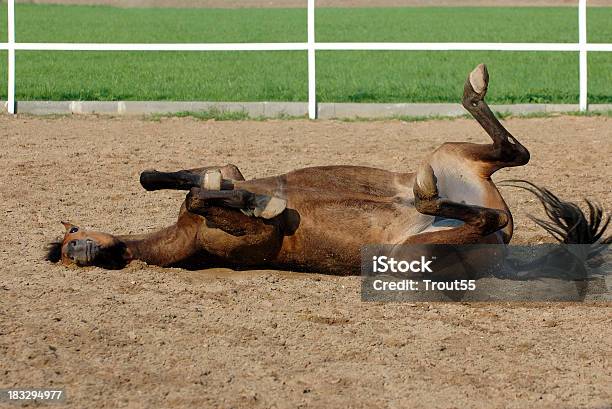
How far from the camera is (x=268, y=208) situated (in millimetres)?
5000

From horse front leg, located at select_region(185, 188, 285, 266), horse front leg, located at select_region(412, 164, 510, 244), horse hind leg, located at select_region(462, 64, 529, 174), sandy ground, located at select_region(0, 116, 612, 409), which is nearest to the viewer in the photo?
sandy ground, located at select_region(0, 116, 612, 409)

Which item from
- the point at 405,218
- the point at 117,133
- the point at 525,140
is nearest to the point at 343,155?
the point at 525,140

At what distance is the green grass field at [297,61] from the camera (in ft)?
44.3

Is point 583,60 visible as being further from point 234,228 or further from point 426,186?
point 234,228

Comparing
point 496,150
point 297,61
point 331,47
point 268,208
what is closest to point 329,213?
point 268,208

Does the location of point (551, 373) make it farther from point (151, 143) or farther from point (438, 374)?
point (151, 143)

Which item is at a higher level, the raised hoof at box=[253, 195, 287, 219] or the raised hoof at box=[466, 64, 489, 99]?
the raised hoof at box=[466, 64, 489, 99]

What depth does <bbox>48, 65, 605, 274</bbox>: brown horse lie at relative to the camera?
4.91 m

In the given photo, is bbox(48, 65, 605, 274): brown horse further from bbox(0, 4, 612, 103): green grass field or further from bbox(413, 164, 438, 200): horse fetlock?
bbox(0, 4, 612, 103): green grass field

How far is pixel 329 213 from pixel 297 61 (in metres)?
14.8

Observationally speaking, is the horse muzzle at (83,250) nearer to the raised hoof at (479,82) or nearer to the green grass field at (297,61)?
the raised hoof at (479,82)

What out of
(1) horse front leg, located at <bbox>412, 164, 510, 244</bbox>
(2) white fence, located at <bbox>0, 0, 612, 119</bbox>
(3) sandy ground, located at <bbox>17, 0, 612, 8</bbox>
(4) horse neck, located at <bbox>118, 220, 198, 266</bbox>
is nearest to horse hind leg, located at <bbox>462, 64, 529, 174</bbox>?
(1) horse front leg, located at <bbox>412, 164, 510, 244</bbox>

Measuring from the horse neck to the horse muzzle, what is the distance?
0.57 feet

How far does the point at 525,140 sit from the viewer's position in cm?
984
